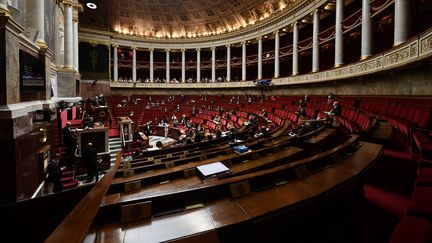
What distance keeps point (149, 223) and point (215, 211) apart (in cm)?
59

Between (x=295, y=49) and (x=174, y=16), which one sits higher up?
(x=174, y=16)

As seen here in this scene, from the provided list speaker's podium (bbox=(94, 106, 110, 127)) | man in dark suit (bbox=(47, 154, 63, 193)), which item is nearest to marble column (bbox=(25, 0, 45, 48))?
man in dark suit (bbox=(47, 154, 63, 193))

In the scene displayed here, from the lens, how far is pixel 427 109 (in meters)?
5.84

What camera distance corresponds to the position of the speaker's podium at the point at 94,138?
983 centimetres

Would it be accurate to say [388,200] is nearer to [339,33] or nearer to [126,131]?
[126,131]

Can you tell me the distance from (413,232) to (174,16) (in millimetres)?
31822

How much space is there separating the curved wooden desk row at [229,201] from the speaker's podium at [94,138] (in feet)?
30.8

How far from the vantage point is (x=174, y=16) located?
94.3 feet

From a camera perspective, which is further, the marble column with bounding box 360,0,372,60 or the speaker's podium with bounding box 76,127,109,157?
the marble column with bounding box 360,0,372,60

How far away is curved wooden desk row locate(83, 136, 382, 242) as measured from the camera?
5.74 feet

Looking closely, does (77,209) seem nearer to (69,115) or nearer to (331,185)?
(331,185)

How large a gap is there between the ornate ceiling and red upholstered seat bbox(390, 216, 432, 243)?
23.4m

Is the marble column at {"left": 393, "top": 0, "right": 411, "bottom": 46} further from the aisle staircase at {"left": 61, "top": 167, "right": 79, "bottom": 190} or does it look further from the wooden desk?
the aisle staircase at {"left": 61, "top": 167, "right": 79, "bottom": 190}

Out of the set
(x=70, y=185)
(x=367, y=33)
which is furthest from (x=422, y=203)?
(x=367, y=33)
